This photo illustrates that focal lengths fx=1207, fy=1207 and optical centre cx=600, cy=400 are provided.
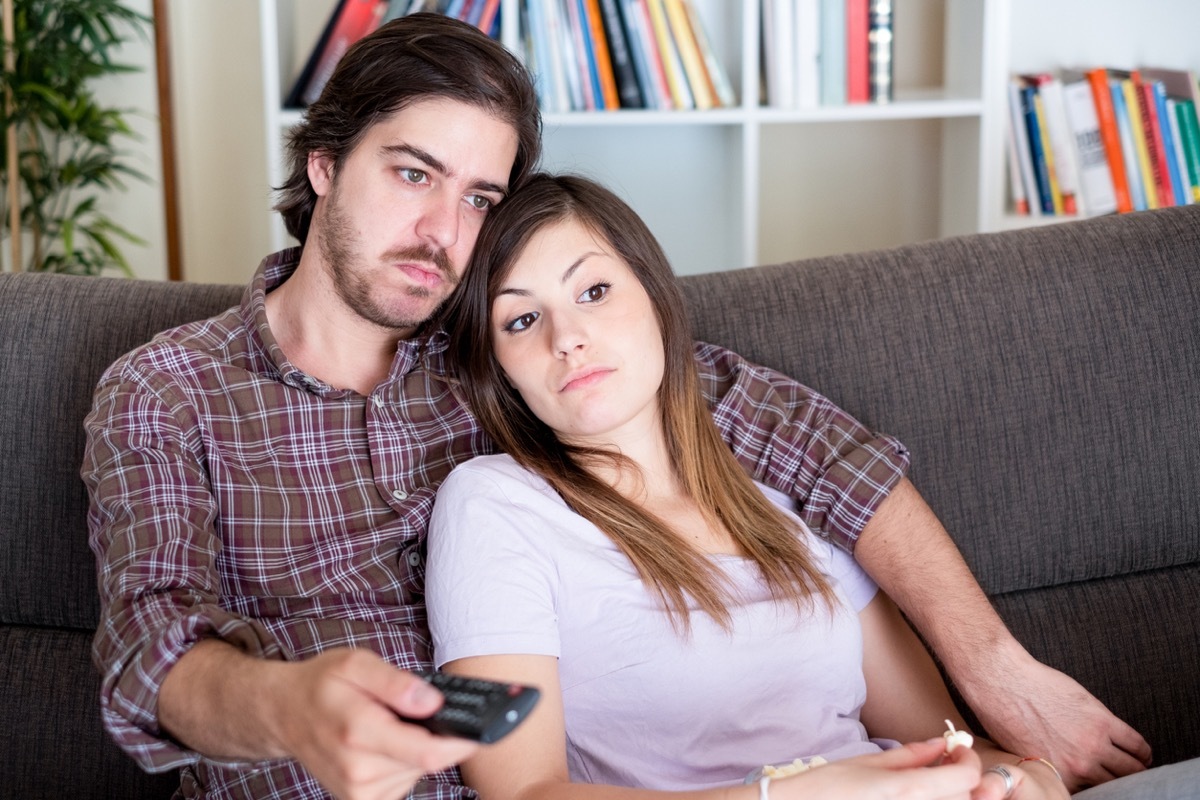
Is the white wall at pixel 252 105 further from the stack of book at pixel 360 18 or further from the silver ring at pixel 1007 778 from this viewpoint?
the silver ring at pixel 1007 778

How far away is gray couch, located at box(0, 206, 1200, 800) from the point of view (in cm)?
161

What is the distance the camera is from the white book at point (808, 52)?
2.50 m

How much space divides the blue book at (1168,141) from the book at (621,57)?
3.58ft

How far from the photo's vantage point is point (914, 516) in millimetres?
1477

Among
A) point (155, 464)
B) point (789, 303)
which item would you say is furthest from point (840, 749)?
point (155, 464)

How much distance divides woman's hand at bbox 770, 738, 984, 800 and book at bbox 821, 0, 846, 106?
181 centimetres

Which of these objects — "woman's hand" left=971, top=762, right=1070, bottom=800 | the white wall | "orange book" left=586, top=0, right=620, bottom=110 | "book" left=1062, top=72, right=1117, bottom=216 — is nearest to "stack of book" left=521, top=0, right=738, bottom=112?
"orange book" left=586, top=0, right=620, bottom=110

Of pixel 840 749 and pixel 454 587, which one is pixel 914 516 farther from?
pixel 454 587

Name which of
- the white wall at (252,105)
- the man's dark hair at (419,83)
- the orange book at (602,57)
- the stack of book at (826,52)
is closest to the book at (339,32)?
the white wall at (252,105)

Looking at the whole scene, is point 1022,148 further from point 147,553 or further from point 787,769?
point 147,553

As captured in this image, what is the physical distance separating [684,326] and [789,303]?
25cm

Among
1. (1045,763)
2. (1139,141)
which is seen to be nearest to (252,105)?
(1139,141)

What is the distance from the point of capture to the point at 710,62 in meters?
2.54

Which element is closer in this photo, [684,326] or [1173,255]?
[684,326]
